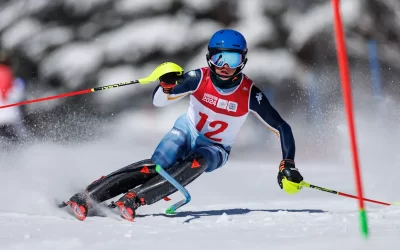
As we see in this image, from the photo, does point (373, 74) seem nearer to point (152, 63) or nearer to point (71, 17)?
point (152, 63)

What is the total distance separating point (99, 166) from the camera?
7199mm

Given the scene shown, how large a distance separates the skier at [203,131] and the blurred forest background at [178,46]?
5204 millimetres

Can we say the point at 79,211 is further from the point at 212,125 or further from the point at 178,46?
the point at 178,46

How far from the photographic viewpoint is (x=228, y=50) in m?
4.10

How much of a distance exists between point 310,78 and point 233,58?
6177 mm

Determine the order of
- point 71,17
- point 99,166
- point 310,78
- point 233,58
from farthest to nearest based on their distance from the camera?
point 71,17
point 310,78
point 99,166
point 233,58

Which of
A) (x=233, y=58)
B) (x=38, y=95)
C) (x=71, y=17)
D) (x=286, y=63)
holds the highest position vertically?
(x=71, y=17)

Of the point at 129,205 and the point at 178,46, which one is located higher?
the point at 178,46

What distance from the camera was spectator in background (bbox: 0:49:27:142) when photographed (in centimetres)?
893

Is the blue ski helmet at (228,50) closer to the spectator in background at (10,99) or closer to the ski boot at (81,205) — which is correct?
the ski boot at (81,205)

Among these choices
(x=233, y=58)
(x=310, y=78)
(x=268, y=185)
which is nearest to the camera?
(x=233, y=58)

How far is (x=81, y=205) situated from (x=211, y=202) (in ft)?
5.18

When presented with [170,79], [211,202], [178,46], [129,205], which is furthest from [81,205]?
[178,46]

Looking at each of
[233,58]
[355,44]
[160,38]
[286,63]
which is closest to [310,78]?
[286,63]
